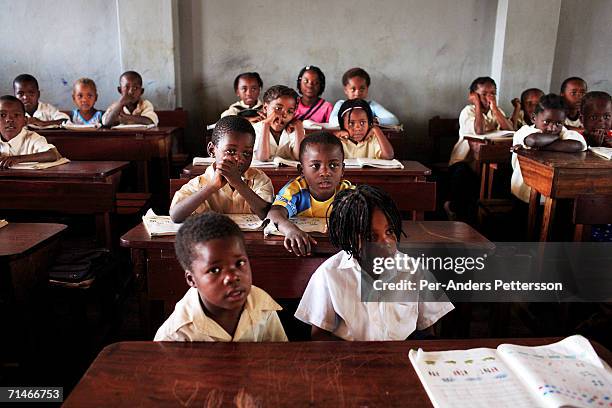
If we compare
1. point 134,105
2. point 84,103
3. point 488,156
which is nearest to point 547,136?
point 488,156

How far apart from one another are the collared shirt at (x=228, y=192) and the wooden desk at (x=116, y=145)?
1941mm

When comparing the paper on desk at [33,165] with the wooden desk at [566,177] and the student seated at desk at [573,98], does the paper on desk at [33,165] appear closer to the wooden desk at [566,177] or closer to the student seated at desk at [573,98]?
the wooden desk at [566,177]

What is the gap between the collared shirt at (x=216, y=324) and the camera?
1.14 meters

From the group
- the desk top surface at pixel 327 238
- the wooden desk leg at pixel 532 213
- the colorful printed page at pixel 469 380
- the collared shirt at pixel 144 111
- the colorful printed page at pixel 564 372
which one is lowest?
the wooden desk leg at pixel 532 213

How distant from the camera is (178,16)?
17.2 ft

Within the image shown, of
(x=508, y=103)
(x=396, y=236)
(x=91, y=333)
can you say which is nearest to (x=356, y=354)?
(x=396, y=236)

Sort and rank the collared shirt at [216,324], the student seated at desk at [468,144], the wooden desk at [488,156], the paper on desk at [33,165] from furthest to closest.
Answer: the student seated at desk at [468,144], the wooden desk at [488,156], the paper on desk at [33,165], the collared shirt at [216,324]

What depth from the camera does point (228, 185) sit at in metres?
2.09

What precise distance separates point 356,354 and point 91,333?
1684mm

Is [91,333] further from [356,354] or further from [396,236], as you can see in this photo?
[356,354]

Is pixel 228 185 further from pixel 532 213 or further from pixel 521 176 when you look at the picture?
pixel 521 176

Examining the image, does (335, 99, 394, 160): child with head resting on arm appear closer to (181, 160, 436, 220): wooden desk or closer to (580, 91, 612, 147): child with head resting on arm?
(181, 160, 436, 220): wooden desk

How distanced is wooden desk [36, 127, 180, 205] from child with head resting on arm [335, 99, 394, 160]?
1.36 metres

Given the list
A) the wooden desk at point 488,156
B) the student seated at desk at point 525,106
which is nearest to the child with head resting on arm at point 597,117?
the wooden desk at point 488,156
